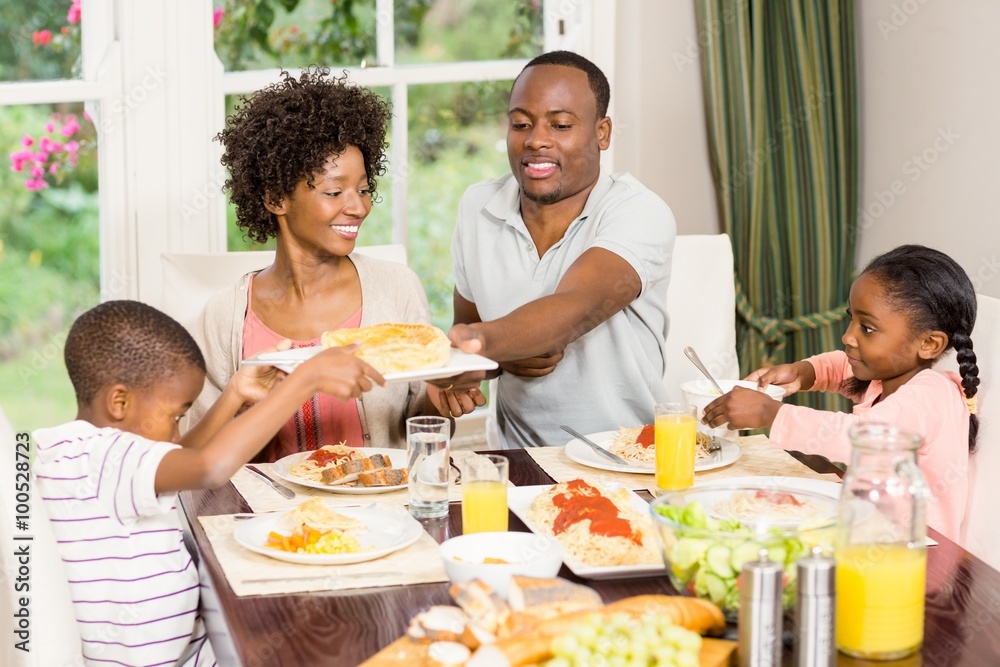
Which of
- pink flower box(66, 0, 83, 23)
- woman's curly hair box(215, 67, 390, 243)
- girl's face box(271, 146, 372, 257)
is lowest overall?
girl's face box(271, 146, 372, 257)

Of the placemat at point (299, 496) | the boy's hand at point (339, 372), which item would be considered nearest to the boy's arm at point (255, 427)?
the boy's hand at point (339, 372)

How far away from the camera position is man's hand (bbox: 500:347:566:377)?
7.28 feet

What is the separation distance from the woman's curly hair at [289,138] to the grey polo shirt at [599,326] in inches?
12.8

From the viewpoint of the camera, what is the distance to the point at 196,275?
96.5 inches

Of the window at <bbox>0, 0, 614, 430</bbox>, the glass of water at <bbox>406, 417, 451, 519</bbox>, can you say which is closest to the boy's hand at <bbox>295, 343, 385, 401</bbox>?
the glass of water at <bbox>406, 417, 451, 519</bbox>

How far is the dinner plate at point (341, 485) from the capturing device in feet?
5.72

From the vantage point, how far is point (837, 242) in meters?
3.35

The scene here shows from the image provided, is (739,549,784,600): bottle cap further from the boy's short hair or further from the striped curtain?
the striped curtain

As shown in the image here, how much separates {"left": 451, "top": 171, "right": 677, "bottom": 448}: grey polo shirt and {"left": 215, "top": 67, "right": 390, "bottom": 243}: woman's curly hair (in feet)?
1.07

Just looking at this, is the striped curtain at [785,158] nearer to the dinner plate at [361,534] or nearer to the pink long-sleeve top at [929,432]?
the pink long-sleeve top at [929,432]

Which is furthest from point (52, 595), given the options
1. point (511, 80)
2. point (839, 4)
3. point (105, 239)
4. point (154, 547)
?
point (839, 4)

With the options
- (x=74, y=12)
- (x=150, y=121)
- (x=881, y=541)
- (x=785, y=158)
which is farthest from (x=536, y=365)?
(x=74, y=12)

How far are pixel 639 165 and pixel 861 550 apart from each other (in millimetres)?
2313

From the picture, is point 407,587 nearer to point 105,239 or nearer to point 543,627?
point 543,627
